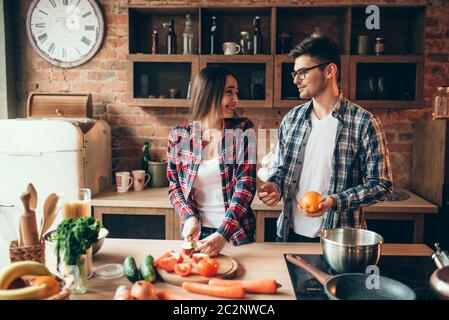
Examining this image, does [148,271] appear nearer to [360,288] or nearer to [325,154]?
[360,288]

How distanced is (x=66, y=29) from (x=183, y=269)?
8.98 ft

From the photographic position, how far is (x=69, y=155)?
2.92m

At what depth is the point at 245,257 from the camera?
171cm

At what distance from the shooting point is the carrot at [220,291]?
1.33 meters

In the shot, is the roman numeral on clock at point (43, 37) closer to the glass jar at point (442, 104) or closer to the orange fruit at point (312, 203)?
the orange fruit at point (312, 203)

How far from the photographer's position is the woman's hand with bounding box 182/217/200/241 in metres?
1.86

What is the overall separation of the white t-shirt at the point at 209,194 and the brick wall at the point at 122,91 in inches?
61.7

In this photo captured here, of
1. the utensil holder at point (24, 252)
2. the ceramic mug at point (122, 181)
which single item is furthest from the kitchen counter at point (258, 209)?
the utensil holder at point (24, 252)

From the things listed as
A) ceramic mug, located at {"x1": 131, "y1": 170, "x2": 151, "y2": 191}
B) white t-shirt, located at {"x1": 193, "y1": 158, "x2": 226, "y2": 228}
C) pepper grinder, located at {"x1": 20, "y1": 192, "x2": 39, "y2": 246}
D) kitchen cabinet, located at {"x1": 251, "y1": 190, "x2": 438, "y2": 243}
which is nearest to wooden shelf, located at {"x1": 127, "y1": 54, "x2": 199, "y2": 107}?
ceramic mug, located at {"x1": 131, "y1": 170, "x2": 151, "y2": 191}

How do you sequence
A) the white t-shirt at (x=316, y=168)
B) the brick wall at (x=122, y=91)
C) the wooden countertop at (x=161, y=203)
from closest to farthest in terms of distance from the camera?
the white t-shirt at (x=316, y=168) < the wooden countertop at (x=161, y=203) < the brick wall at (x=122, y=91)

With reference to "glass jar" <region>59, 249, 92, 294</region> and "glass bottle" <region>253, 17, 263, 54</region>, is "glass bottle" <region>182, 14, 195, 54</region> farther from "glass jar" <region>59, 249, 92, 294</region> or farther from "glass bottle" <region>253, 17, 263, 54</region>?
"glass jar" <region>59, 249, 92, 294</region>

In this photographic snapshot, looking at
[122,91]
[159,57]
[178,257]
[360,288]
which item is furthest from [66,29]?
[360,288]

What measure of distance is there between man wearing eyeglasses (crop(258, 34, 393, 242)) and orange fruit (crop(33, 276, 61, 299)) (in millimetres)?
986
